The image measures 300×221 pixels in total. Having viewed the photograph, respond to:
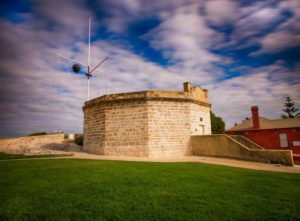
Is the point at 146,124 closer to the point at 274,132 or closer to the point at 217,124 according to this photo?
the point at 274,132

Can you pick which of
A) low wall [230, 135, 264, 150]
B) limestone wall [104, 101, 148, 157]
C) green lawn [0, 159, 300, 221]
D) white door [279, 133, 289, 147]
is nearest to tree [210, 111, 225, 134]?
white door [279, 133, 289, 147]

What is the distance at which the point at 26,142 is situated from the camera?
18.7m

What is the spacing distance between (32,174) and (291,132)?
21061 mm

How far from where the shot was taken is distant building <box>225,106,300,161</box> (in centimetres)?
1770

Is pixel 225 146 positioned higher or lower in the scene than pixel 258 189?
higher

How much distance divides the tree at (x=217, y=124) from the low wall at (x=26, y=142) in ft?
86.1

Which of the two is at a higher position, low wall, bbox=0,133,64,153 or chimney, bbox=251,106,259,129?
chimney, bbox=251,106,259,129

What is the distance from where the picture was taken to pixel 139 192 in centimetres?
472

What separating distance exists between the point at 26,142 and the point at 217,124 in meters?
30.5

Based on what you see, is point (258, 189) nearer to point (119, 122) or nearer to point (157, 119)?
point (157, 119)

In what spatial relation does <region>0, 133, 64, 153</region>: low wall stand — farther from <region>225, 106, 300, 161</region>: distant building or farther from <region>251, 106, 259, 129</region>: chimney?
<region>251, 106, 259, 129</region>: chimney

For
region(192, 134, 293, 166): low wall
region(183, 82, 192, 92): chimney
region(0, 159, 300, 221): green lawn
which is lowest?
region(0, 159, 300, 221): green lawn

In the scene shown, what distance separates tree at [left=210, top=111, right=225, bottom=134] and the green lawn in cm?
2947

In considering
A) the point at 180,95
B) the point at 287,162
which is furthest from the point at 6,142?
the point at 287,162
